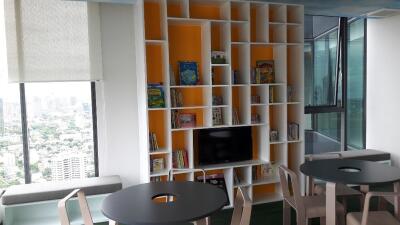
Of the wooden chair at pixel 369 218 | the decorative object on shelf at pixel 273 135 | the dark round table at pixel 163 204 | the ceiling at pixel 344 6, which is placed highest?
the ceiling at pixel 344 6

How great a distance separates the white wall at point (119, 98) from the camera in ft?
14.9

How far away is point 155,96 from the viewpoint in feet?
14.1

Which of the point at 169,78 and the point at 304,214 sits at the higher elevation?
the point at 169,78

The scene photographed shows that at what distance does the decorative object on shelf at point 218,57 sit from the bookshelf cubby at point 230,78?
0.06 m

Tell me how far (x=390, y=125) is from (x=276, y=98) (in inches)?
87.0

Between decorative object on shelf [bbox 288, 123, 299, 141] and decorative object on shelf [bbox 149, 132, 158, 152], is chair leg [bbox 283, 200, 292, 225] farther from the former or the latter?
decorative object on shelf [bbox 149, 132, 158, 152]

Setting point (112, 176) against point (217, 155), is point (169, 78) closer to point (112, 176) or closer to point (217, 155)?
point (217, 155)

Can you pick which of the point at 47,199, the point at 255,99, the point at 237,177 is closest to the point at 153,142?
the point at 237,177

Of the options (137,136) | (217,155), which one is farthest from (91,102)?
(217,155)

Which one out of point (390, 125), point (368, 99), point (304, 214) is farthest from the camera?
point (368, 99)

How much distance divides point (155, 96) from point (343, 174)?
233 centimetres

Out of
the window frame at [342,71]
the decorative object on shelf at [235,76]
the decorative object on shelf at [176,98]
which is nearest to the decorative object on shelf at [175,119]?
the decorative object on shelf at [176,98]

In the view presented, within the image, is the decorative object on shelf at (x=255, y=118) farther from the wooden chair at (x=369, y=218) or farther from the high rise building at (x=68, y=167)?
the high rise building at (x=68, y=167)

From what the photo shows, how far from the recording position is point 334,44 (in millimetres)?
5875
